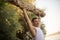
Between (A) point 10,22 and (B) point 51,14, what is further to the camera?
(B) point 51,14

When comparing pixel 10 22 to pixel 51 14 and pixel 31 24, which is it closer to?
pixel 31 24

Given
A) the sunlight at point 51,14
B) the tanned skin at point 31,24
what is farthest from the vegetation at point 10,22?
the sunlight at point 51,14

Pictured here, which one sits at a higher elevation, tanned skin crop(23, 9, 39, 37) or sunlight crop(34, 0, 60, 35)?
sunlight crop(34, 0, 60, 35)

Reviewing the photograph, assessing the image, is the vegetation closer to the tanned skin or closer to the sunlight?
the tanned skin

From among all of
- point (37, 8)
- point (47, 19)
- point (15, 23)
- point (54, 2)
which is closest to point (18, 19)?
point (15, 23)

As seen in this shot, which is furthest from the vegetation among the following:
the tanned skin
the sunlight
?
the sunlight

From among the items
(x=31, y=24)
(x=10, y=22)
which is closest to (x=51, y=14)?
(x=31, y=24)

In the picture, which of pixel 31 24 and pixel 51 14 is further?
pixel 51 14

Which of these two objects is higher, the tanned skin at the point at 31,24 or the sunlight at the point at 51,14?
the sunlight at the point at 51,14

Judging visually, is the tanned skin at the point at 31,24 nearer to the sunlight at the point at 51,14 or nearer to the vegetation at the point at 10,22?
the vegetation at the point at 10,22

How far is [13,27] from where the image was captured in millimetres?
2346

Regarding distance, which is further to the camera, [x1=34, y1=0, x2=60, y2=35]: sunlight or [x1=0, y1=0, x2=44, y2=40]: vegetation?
[x1=34, y1=0, x2=60, y2=35]: sunlight

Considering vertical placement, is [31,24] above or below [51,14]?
below

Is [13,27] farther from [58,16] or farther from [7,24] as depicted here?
[58,16]
